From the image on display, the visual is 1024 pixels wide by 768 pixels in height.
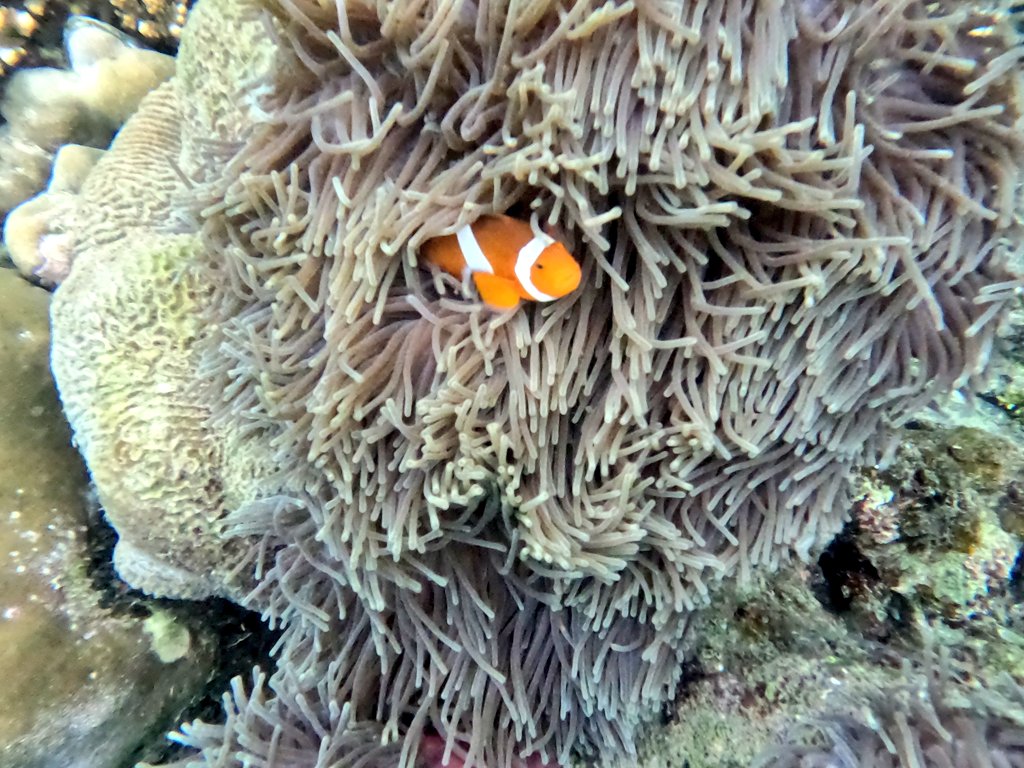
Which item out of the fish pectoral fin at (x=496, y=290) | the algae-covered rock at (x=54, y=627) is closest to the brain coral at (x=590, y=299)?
the fish pectoral fin at (x=496, y=290)

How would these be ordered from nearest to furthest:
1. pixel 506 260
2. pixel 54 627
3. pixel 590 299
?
pixel 506 260
pixel 590 299
pixel 54 627

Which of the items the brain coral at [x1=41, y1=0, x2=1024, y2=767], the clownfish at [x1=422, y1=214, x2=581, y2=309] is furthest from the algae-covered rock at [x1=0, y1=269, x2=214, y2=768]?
the clownfish at [x1=422, y1=214, x2=581, y2=309]

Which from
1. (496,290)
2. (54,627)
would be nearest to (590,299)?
(496,290)

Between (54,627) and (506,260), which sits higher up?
(506,260)

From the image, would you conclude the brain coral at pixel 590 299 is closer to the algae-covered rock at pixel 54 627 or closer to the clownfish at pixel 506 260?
the clownfish at pixel 506 260

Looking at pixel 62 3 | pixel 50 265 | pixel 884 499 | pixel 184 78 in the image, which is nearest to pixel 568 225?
pixel 884 499

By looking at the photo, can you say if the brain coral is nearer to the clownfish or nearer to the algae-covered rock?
the clownfish

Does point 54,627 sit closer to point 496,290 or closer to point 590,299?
point 496,290

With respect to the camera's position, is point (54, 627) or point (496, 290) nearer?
point (496, 290)
